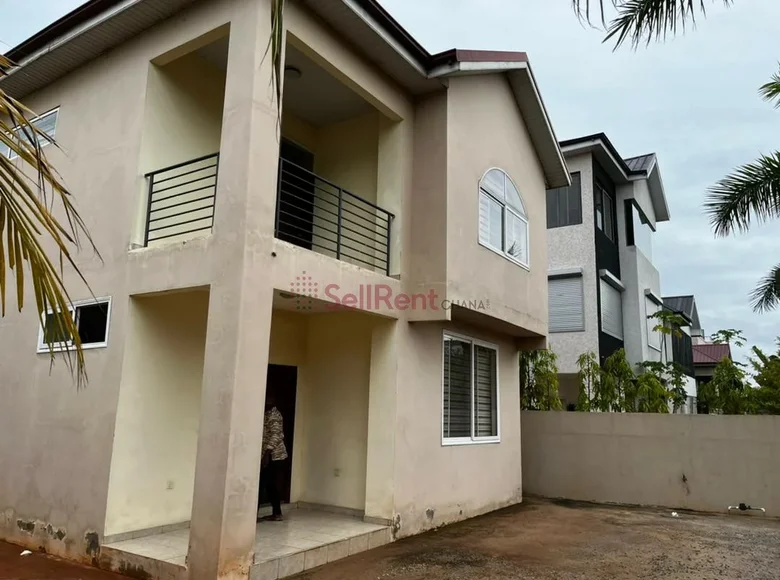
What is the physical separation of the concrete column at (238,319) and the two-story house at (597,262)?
34.9ft

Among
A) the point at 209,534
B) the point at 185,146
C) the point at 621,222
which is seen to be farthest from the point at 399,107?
the point at 621,222

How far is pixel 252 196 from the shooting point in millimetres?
6496

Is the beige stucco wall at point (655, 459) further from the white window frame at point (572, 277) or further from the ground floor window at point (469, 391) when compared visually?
the white window frame at point (572, 277)

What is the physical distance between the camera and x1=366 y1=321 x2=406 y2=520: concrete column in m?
8.25

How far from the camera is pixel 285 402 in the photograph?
9359 mm

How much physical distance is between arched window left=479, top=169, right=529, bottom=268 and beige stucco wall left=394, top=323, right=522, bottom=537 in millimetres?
1503

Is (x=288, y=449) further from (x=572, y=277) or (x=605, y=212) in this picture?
(x=605, y=212)

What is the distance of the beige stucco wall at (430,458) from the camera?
334 inches

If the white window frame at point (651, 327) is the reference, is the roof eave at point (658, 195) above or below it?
above

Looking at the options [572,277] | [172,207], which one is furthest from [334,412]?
[572,277]

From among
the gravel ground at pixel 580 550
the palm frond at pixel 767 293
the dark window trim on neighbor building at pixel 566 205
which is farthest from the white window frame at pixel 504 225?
the dark window trim on neighbor building at pixel 566 205

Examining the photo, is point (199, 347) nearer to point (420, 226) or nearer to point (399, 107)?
point (420, 226)

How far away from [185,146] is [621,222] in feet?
47.8

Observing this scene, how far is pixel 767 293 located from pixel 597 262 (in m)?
5.15
